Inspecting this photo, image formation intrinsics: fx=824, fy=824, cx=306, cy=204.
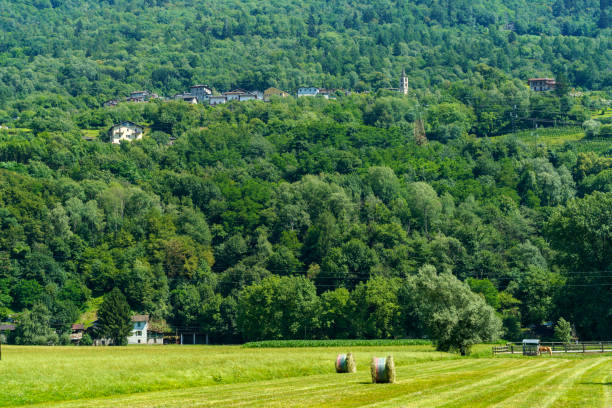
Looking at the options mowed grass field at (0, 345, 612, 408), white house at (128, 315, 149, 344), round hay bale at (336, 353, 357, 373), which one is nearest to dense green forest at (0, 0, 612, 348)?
white house at (128, 315, 149, 344)

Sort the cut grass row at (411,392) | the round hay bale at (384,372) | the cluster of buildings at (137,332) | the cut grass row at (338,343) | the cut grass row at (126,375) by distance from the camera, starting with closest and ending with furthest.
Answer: the cut grass row at (411,392)
the cut grass row at (126,375)
the round hay bale at (384,372)
the cut grass row at (338,343)
the cluster of buildings at (137,332)

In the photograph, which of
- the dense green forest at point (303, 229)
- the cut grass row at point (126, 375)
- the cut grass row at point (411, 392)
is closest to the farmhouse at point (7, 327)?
the dense green forest at point (303, 229)

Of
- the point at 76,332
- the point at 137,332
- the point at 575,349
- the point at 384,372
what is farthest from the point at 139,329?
the point at 384,372

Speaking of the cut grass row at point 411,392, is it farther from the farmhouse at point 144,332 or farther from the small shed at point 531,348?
the farmhouse at point 144,332

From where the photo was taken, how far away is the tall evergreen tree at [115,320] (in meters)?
120

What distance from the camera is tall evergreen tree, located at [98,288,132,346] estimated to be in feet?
395

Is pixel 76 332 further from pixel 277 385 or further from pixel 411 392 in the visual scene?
pixel 411 392

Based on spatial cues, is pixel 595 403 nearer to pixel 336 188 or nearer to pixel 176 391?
pixel 176 391

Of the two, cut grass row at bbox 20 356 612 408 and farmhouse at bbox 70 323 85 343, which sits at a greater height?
farmhouse at bbox 70 323 85 343

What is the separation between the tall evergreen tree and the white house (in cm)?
335

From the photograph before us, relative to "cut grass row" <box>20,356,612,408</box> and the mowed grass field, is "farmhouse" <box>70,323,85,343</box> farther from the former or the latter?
"cut grass row" <box>20,356,612,408</box>

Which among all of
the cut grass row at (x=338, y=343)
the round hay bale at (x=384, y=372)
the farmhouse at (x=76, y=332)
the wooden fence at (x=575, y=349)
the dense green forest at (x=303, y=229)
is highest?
the dense green forest at (x=303, y=229)

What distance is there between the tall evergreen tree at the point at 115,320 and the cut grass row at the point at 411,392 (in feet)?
261

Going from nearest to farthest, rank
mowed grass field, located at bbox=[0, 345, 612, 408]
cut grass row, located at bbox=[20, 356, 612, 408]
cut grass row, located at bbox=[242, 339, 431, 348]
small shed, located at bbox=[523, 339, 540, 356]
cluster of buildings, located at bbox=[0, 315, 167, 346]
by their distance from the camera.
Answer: cut grass row, located at bbox=[20, 356, 612, 408]
mowed grass field, located at bbox=[0, 345, 612, 408]
small shed, located at bbox=[523, 339, 540, 356]
cut grass row, located at bbox=[242, 339, 431, 348]
cluster of buildings, located at bbox=[0, 315, 167, 346]
